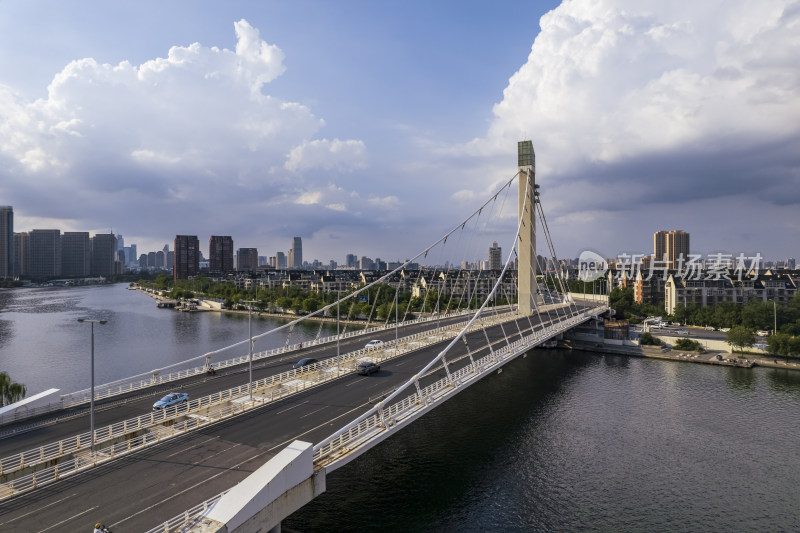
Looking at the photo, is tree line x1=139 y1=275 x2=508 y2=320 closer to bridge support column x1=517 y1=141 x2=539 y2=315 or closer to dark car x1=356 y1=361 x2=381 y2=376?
bridge support column x1=517 y1=141 x2=539 y2=315

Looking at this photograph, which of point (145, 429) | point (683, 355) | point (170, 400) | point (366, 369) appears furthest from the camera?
point (683, 355)

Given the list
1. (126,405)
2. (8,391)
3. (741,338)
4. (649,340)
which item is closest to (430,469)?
(126,405)

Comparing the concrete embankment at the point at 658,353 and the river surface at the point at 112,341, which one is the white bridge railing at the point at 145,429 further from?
the concrete embankment at the point at 658,353

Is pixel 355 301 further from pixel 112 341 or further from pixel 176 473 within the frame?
pixel 176 473

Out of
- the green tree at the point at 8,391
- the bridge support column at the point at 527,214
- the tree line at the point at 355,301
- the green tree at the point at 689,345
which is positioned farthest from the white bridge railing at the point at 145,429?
the tree line at the point at 355,301

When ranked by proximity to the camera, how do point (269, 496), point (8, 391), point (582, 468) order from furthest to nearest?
point (8, 391) < point (582, 468) < point (269, 496)

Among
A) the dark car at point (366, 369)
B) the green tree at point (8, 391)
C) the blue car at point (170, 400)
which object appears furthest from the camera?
the green tree at point (8, 391)
